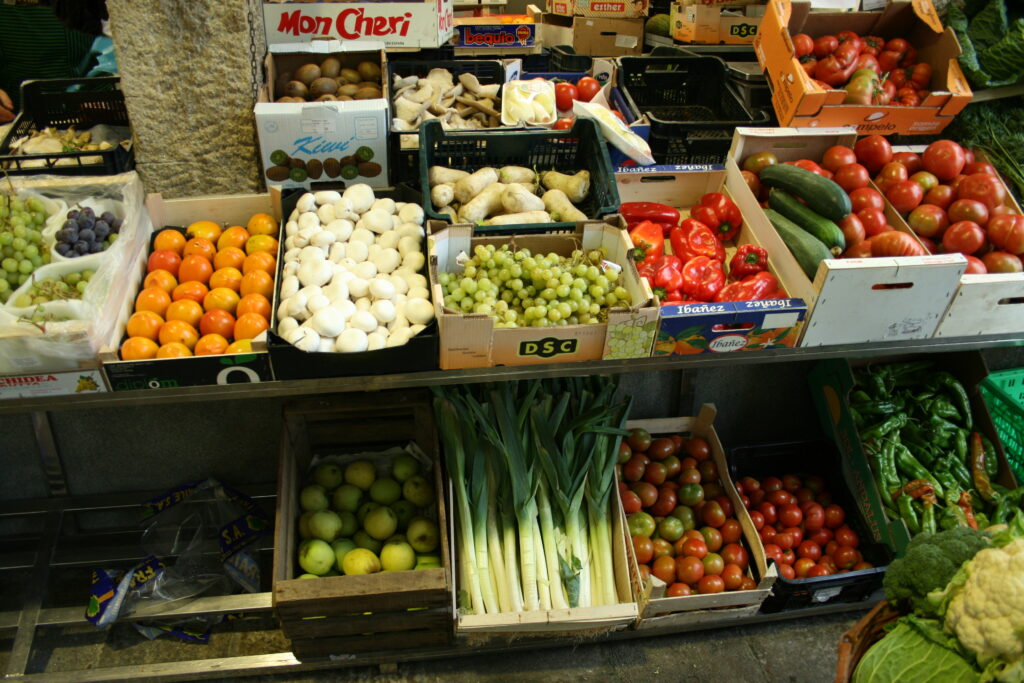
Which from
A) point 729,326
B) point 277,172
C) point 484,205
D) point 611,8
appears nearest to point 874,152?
point 729,326

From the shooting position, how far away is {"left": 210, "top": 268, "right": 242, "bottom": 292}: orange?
2168 millimetres

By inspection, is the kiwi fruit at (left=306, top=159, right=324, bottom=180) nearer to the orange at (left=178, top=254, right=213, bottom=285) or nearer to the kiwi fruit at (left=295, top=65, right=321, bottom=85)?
the orange at (left=178, top=254, right=213, bottom=285)

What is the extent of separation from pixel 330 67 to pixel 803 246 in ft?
6.42

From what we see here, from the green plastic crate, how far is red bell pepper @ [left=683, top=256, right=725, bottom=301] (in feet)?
4.37

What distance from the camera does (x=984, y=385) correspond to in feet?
9.29

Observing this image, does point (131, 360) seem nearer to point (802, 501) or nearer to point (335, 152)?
point (335, 152)

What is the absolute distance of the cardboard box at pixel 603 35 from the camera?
5172 mm

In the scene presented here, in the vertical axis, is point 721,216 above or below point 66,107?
below

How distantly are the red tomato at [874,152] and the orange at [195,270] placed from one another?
7.33 feet

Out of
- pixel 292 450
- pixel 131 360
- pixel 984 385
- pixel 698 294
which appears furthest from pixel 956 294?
pixel 131 360

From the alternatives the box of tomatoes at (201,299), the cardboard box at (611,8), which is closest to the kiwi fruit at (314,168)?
the box of tomatoes at (201,299)

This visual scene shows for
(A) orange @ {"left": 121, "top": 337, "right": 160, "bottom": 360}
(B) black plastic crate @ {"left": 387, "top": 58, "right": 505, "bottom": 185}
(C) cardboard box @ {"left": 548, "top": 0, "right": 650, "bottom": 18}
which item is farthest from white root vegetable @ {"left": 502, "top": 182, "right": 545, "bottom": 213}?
(C) cardboard box @ {"left": 548, "top": 0, "right": 650, "bottom": 18}

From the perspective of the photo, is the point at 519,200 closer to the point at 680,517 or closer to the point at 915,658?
the point at 680,517

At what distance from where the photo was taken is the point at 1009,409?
9.11 ft
